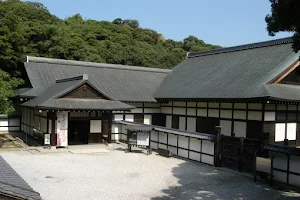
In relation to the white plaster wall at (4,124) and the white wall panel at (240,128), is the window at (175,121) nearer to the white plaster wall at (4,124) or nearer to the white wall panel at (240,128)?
the white wall panel at (240,128)

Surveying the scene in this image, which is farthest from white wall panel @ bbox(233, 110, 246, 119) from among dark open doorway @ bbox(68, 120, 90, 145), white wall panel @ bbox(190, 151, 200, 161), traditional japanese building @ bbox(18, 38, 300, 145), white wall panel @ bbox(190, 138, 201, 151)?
dark open doorway @ bbox(68, 120, 90, 145)

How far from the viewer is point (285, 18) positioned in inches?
328

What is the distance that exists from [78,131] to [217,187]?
12226 millimetres

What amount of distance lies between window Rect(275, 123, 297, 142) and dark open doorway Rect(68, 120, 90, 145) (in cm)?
1164

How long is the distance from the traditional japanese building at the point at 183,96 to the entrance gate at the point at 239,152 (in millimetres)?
1600

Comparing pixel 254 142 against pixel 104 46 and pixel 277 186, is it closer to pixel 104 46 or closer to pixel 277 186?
pixel 277 186

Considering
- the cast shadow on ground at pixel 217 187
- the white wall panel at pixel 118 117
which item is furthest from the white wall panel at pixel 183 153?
the white wall panel at pixel 118 117

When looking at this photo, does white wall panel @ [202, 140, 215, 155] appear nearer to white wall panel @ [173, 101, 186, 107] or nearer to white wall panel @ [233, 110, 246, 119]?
white wall panel @ [233, 110, 246, 119]

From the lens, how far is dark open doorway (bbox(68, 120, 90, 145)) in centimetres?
2062

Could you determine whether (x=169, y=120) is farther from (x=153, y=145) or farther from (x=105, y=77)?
(x=105, y=77)

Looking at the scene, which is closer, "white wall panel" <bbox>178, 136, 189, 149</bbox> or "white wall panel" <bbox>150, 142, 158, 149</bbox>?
"white wall panel" <bbox>178, 136, 189, 149</bbox>

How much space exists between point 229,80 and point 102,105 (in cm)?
811

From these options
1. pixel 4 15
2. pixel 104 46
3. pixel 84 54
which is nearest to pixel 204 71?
pixel 4 15

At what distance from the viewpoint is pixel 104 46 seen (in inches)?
1987
